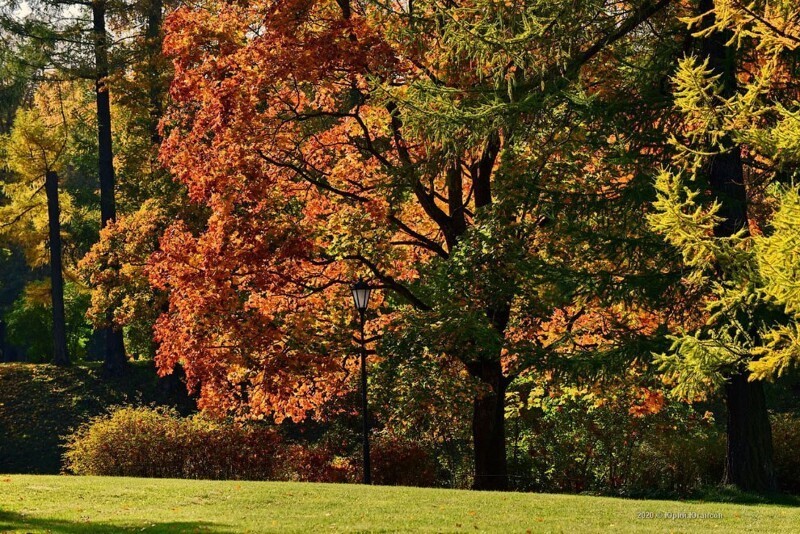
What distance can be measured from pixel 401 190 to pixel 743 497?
23.7 feet

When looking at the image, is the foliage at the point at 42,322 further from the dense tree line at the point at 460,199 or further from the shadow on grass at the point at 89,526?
the shadow on grass at the point at 89,526

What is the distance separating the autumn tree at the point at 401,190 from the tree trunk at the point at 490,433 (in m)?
0.04

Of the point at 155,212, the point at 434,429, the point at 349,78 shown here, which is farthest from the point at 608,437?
the point at 155,212

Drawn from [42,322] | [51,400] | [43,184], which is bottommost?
[51,400]

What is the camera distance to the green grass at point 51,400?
2766 cm

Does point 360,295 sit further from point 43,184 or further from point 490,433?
point 43,184

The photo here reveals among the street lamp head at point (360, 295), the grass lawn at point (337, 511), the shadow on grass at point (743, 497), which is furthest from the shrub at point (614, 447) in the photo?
the street lamp head at point (360, 295)

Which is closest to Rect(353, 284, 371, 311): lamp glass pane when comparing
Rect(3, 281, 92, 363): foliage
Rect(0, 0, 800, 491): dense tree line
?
Rect(0, 0, 800, 491): dense tree line

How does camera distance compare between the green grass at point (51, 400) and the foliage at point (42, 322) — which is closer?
the green grass at point (51, 400)

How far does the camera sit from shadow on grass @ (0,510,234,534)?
30.6 feet

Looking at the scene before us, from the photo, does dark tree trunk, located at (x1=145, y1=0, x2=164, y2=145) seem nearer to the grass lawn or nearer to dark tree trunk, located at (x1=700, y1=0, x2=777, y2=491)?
the grass lawn

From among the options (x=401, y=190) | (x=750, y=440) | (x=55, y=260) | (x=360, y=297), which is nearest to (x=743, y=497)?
(x=750, y=440)

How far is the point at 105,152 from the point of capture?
3206 centimetres

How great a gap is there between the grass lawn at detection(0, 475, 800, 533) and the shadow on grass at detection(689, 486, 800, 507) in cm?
51
